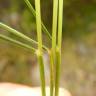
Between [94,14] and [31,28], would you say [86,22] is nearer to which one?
[94,14]

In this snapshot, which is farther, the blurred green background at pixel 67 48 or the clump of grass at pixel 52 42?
the blurred green background at pixel 67 48

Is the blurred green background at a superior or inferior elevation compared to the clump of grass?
superior

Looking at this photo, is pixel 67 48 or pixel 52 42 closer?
pixel 52 42

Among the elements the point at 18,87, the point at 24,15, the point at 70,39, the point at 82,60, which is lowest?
the point at 18,87

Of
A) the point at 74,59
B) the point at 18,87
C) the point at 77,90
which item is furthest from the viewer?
the point at 74,59

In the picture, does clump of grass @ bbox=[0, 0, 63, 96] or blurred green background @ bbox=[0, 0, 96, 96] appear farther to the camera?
blurred green background @ bbox=[0, 0, 96, 96]

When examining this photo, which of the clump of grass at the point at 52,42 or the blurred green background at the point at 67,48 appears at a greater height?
the blurred green background at the point at 67,48

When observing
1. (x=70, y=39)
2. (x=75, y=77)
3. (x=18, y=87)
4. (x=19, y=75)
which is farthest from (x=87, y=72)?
(x=18, y=87)

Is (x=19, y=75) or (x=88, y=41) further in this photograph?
(x=88, y=41)
